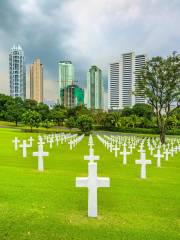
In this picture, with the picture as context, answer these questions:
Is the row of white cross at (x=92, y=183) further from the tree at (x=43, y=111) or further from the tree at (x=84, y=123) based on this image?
the tree at (x=43, y=111)

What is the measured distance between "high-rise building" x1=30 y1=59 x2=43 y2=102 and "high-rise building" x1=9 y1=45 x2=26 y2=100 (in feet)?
18.6

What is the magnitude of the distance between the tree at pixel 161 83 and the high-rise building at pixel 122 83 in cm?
8176

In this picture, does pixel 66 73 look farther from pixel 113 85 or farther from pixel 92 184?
pixel 92 184

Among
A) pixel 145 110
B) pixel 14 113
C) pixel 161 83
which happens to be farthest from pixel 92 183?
pixel 14 113

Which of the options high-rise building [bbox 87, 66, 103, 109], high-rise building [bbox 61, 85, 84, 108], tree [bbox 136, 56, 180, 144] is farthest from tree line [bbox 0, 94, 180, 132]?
high-rise building [bbox 87, 66, 103, 109]

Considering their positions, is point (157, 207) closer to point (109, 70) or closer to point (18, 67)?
Result: point (109, 70)

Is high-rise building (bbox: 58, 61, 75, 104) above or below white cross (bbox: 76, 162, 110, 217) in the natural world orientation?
above

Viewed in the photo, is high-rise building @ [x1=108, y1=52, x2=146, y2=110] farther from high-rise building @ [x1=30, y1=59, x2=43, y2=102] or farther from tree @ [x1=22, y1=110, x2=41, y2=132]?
tree @ [x1=22, y1=110, x2=41, y2=132]

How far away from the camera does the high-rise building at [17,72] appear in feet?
542

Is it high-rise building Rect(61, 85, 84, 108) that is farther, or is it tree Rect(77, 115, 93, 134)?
high-rise building Rect(61, 85, 84, 108)

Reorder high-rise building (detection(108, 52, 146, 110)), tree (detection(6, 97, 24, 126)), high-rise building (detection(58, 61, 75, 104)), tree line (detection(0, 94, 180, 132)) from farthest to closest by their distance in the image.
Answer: high-rise building (detection(58, 61, 75, 104)), high-rise building (detection(108, 52, 146, 110)), tree (detection(6, 97, 24, 126)), tree line (detection(0, 94, 180, 132))

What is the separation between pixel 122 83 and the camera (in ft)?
432

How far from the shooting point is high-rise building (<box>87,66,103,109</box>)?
156 metres

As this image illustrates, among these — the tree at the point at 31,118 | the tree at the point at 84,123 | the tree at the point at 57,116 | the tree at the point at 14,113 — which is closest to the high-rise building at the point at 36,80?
the tree at the point at 14,113
